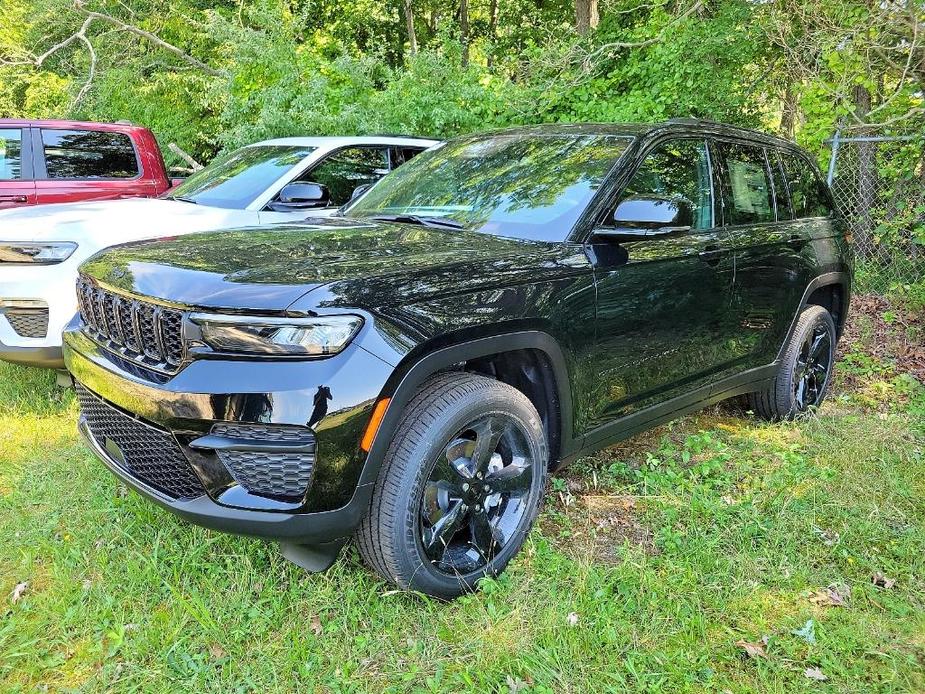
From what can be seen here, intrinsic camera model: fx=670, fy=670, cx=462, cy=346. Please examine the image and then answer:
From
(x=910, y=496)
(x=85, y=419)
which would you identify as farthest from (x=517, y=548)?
(x=910, y=496)

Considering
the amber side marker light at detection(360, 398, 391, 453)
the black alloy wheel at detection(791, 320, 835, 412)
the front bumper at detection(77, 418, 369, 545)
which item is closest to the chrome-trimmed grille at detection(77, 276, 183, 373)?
the front bumper at detection(77, 418, 369, 545)

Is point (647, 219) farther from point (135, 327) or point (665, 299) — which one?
point (135, 327)

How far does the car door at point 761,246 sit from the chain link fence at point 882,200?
2542mm

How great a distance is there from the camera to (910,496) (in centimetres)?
320

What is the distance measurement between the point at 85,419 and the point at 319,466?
1237mm

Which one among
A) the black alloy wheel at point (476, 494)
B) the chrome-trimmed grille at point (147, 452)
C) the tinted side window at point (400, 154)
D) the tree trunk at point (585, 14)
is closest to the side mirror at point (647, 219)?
the black alloy wheel at point (476, 494)

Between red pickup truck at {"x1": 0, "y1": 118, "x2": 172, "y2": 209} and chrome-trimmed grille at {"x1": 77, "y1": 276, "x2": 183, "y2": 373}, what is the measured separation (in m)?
4.62

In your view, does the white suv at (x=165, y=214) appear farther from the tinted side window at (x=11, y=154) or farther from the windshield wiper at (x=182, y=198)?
the tinted side window at (x=11, y=154)

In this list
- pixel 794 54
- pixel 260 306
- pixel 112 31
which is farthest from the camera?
pixel 112 31

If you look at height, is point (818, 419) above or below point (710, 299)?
below

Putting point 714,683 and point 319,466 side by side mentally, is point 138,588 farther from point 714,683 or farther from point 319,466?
point 714,683

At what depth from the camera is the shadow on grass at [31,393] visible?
13.5 feet

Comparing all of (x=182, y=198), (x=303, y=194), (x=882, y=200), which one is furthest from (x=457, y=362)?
(x=882, y=200)

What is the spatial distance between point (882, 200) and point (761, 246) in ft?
14.5
